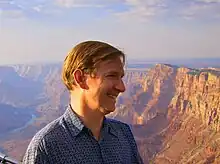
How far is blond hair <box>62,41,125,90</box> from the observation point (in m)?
0.80

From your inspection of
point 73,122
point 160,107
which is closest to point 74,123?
point 73,122

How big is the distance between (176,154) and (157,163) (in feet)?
6.78

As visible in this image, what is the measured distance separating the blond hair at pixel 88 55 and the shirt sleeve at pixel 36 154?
15 centimetres

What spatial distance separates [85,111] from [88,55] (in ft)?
0.41

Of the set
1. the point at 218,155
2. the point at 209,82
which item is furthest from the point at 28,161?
the point at 209,82

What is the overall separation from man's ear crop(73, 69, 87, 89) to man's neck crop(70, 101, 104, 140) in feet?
0.15

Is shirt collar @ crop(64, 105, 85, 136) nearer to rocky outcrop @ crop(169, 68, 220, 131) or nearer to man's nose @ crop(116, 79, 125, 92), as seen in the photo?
man's nose @ crop(116, 79, 125, 92)

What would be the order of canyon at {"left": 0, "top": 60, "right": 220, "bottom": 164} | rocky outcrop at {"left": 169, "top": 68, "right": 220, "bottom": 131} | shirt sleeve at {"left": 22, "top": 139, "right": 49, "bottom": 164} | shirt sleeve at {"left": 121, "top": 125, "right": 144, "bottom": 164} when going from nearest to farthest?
shirt sleeve at {"left": 22, "top": 139, "right": 49, "bottom": 164}
shirt sleeve at {"left": 121, "top": 125, "right": 144, "bottom": 164}
canyon at {"left": 0, "top": 60, "right": 220, "bottom": 164}
rocky outcrop at {"left": 169, "top": 68, "right": 220, "bottom": 131}

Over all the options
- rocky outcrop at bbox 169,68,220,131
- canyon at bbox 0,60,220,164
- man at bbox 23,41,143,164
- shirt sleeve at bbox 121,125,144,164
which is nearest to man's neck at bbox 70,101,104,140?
man at bbox 23,41,143,164

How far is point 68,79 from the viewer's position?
0.83 meters

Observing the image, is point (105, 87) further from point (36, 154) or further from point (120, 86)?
point (36, 154)

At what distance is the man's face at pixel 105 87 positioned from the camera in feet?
2.65

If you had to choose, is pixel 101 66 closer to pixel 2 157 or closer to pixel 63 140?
pixel 63 140

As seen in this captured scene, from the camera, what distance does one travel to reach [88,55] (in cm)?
80
